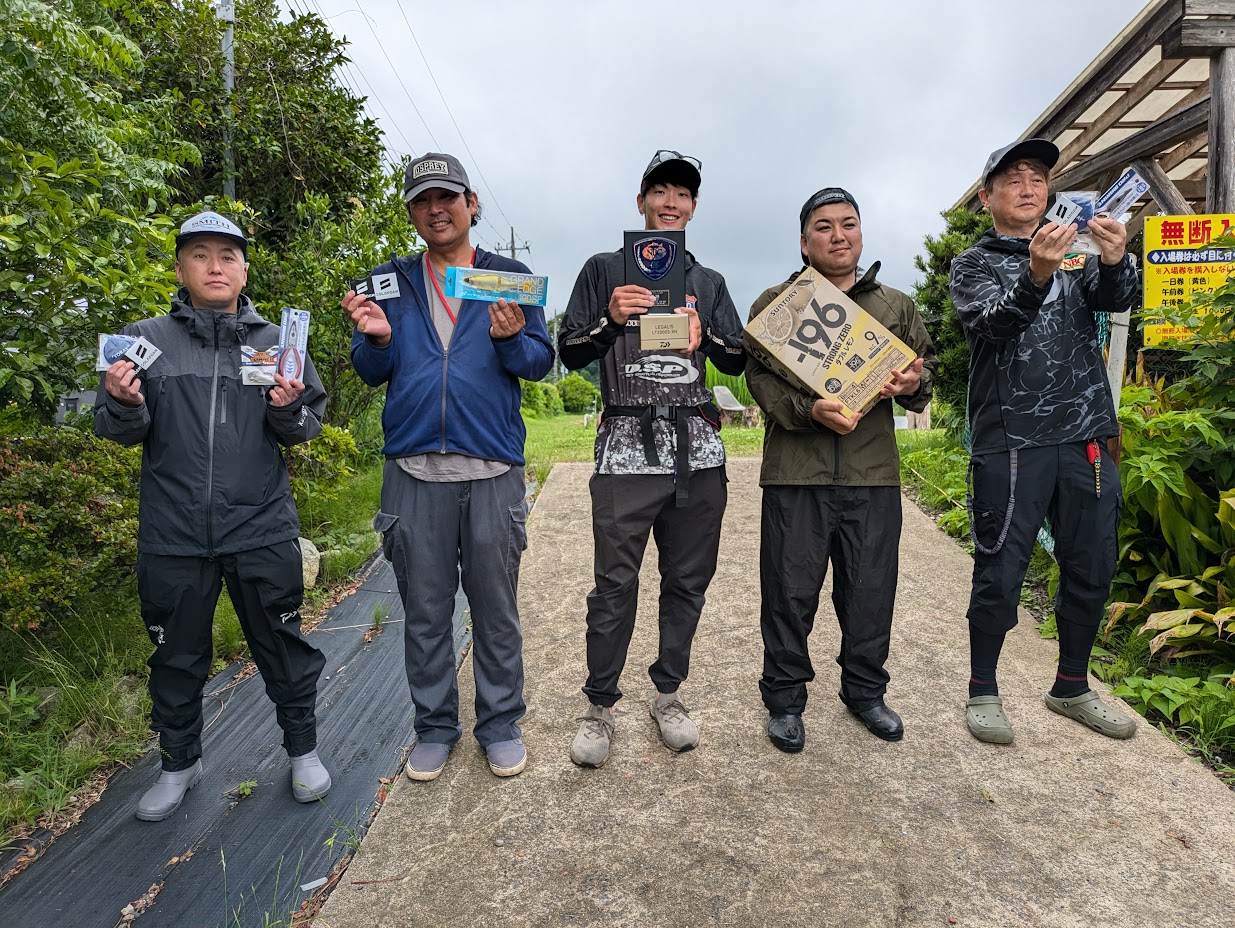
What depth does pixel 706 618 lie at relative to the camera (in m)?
4.45

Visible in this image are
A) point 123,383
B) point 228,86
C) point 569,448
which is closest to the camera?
point 123,383

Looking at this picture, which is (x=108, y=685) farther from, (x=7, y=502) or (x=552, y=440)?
(x=552, y=440)

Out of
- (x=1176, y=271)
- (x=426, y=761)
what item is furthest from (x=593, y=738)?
(x=1176, y=271)

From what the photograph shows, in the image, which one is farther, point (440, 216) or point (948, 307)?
point (948, 307)

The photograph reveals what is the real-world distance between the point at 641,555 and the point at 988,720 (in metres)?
1.56

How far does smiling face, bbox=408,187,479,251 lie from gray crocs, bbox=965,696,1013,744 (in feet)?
9.07

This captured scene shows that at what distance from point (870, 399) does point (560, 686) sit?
193 centimetres

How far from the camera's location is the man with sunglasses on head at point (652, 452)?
2.79 meters

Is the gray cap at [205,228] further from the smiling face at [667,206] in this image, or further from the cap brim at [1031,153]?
the cap brim at [1031,153]

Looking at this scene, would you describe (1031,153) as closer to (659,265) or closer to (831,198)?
(831,198)

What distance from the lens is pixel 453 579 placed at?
2805 millimetres

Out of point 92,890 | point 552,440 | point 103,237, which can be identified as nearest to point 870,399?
point 92,890

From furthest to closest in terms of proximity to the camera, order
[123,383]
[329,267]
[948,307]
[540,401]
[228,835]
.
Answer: [540,401] < [948,307] < [329,267] < [228,835] < [123,383]

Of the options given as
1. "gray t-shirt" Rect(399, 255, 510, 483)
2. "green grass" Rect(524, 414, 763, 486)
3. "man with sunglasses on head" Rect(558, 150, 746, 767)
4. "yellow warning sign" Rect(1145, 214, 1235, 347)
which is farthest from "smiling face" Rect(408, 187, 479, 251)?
"green grass" Rect(524, 414, 763, 486)
